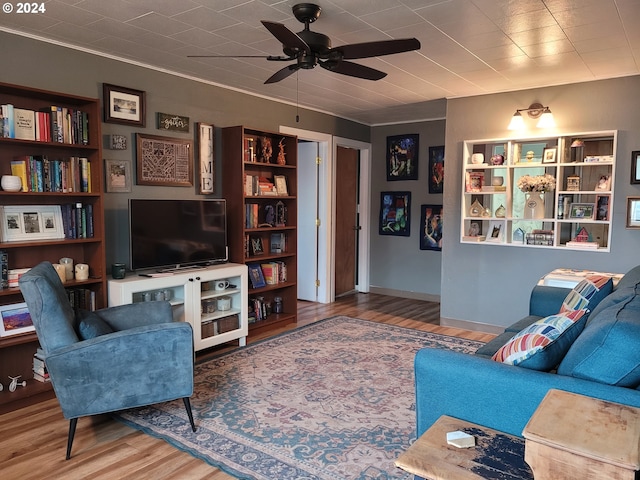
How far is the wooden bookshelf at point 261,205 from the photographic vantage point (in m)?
4.39

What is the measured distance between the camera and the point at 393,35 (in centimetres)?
306

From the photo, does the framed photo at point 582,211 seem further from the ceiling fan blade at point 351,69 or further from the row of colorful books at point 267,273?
the row of colorful books at point 267,273

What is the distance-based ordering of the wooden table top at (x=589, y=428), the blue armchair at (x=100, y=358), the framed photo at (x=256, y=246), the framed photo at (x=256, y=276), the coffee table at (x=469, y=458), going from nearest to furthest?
1. the wooden table top at (x=589, y=428)
2. the coffee table at (x=469, y=458)
3. the blue armchair at (x=100, y=358)
4. the framed photo at (x=256, y=276)
5. the framed photo at (x=256, y=246)

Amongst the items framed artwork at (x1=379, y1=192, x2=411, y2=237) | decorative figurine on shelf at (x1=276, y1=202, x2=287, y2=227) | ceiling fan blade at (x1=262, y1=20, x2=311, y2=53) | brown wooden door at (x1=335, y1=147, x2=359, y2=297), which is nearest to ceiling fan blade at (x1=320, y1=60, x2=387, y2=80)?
ceiling fan blade at (x1=262, y1=20, x2=311, y2=53)

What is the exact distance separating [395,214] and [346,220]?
71cm

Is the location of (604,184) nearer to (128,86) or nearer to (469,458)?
(469,458)

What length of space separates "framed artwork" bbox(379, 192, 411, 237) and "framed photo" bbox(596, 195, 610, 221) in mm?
2677

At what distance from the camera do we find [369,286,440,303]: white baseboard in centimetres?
636

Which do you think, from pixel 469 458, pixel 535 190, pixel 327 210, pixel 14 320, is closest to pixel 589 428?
pixel 469 458

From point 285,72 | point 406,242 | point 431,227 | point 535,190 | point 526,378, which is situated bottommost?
point 526,378

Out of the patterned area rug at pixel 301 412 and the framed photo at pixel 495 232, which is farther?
the framed photo at pixel 495 232

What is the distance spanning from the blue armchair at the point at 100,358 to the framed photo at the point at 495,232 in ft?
10.9

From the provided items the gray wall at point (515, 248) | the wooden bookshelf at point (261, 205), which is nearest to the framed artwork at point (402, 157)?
the gray wall at point (515, 248)

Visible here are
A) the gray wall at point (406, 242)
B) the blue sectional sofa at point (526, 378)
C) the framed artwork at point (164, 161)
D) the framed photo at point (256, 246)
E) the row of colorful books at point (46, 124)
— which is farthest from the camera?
the gray wall at point (406, 242)
